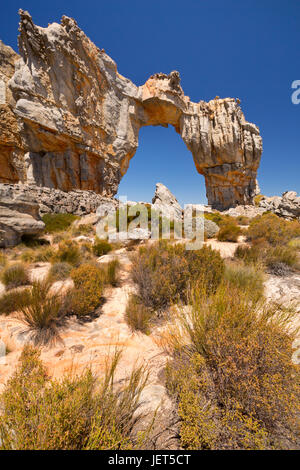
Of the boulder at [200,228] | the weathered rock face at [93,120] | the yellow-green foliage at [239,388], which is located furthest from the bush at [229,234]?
the weathered rock face at [93,120]

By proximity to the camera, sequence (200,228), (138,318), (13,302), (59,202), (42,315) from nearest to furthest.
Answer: (42,315) → (138,318) → (13,302) → (200,228) → (59,202)

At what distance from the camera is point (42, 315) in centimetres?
227

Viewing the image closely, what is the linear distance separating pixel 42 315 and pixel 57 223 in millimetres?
7349

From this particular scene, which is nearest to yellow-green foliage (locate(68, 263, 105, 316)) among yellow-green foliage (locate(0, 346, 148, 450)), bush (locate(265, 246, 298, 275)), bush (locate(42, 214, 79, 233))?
yellow-green foliage (locate(0, 346, 148, 450))

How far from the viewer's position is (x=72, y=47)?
1511 centimetres

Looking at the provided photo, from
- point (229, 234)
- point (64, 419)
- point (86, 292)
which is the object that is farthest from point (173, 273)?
point (229, 234)

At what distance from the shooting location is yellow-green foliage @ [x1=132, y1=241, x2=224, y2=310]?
283cm

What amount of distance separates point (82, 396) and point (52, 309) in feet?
5.19

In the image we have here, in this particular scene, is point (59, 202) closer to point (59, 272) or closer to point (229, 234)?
point (59, 272)

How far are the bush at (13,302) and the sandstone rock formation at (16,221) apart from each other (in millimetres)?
3823

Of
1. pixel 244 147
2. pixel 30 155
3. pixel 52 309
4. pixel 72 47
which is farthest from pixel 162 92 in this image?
pixel 52 309

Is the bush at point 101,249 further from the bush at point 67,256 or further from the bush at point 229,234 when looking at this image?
the bush at point 229,234

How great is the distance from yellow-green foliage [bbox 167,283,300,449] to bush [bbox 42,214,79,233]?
26.3ft
